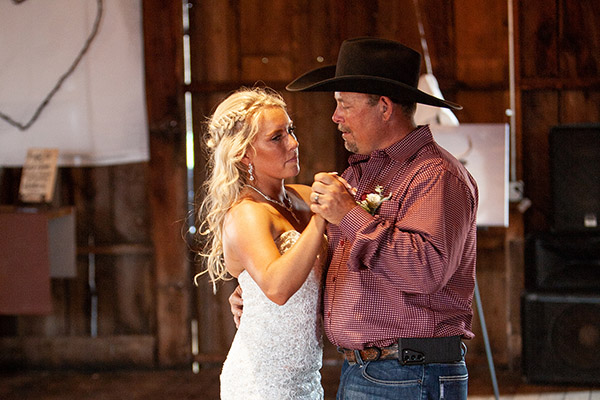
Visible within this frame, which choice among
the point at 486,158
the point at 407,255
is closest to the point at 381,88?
the point at 407,255

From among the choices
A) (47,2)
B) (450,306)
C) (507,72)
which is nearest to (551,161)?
(507,72)

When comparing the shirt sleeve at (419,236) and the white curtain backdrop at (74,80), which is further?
the white curtain backdrop at (74,80)

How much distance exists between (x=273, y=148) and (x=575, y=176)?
2.54 metres

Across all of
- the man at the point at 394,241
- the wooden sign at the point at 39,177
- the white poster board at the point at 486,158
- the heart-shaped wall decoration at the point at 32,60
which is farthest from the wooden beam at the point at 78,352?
the man at the point at 394,241

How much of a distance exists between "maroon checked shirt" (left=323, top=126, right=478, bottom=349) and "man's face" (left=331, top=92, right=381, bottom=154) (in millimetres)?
46

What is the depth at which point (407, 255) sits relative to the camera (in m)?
1.81

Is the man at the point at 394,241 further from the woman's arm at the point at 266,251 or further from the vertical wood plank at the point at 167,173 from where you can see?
the vertical wood plank at the point at 167,173

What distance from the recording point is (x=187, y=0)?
15.4ft

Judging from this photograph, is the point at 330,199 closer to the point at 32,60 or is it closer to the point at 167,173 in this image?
the point at 167,173

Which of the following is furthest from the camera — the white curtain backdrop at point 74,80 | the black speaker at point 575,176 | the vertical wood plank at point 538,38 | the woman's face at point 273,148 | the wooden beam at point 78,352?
the wooden beam at point 78,352

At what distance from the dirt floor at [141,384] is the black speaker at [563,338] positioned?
148 mm

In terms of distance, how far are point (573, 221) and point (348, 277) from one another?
8.60 feet

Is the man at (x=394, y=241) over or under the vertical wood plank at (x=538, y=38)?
under

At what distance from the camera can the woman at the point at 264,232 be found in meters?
2.22
